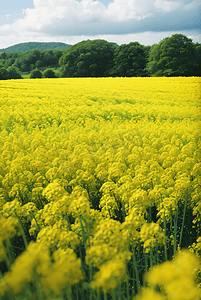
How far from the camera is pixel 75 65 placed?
5572 cm

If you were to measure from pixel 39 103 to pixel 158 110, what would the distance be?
21.1 feet

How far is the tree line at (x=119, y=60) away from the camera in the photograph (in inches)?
1615

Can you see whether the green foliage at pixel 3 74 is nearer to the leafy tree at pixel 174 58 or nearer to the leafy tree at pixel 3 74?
the leafy tree at pixel 3 74

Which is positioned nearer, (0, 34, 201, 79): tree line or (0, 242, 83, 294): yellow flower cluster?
(0, 242, 83, 294): yellow flower cluster

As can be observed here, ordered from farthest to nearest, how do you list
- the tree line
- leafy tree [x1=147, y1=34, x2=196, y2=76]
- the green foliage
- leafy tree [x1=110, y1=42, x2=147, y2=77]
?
1. leafy tree [x1=110, y1=42, x2=147, y2=77]
2. the green foliage
3. the tree line
4. leafy tree [x1=147, y1=34, x2=196, y2=76]

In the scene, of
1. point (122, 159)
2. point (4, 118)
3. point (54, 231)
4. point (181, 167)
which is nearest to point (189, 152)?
point (181, 167)

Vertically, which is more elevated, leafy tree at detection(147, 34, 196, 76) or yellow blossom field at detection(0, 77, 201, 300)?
leafy tree at detection(147, 34, 196, 76)

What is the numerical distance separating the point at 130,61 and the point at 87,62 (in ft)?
36.2

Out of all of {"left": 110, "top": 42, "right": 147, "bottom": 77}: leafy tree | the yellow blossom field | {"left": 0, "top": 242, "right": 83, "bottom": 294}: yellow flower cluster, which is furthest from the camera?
{"left": 110, "top": 42, "right": 147, "bottom": 77}: leafy tree

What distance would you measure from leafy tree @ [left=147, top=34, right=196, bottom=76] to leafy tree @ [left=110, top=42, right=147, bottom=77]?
630 cm

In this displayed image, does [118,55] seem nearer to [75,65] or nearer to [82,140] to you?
[75,65]

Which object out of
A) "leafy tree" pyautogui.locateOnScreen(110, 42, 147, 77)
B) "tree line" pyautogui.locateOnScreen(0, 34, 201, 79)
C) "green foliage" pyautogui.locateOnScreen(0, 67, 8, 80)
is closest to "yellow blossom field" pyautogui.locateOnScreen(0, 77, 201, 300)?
"tree line" pyautogui.locateOnScreen(0, 34, 201, 79)

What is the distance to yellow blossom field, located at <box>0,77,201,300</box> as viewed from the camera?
144 cm

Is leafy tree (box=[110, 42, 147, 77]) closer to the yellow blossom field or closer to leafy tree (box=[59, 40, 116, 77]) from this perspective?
leafy tree (box=[59, 40, 116, 77])
